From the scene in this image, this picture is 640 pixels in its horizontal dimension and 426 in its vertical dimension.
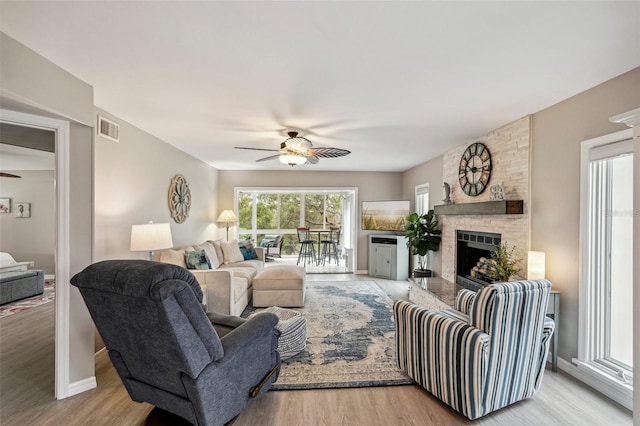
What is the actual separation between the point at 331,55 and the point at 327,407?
255cm

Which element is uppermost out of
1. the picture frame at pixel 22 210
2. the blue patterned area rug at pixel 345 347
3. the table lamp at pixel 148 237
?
the picture frame at pixel 22 210

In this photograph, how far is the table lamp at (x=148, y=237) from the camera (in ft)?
10.1

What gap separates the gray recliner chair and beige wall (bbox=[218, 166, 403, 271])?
17.7 feet

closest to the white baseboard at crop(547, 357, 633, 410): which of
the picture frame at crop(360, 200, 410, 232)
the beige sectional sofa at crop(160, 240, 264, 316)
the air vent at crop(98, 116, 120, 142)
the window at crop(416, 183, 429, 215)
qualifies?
the beige sectional sofa at crop(160, 240, 264, 316)

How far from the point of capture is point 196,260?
13.6 ft

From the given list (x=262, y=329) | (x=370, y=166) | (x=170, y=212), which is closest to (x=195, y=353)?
(x=262, y=329)

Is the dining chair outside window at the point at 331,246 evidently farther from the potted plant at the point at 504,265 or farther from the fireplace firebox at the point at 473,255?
the potted plant at the point at 504,265

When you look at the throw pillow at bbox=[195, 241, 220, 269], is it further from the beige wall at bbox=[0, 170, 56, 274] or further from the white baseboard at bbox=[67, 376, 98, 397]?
the white baseboard at bbox=[67, 376, 98, 397]

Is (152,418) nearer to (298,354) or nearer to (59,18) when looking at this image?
(298,354)

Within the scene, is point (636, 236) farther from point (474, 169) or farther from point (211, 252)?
point (211, 252)

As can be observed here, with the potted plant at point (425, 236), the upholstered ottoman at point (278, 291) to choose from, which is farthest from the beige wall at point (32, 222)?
the potted plant at point (425, 236)

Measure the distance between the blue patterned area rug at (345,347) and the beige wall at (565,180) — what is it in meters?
1.72

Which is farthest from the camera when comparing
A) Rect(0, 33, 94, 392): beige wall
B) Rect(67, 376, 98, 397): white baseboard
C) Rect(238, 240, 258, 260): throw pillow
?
Rect(238, 240, 258, 260): throw pillow

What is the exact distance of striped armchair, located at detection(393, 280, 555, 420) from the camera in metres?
1.94
